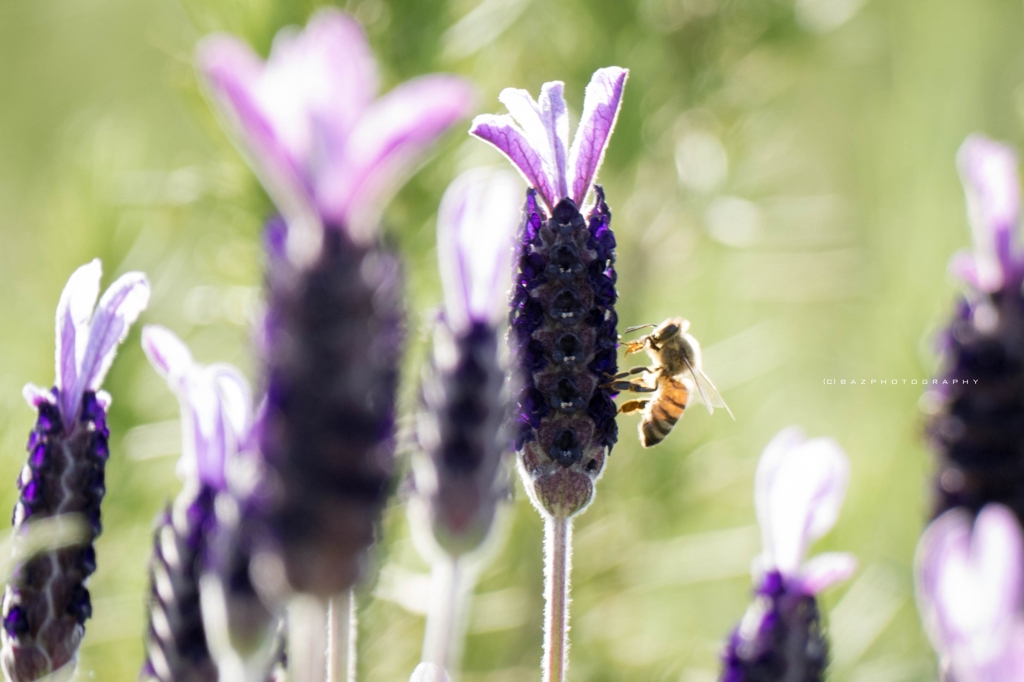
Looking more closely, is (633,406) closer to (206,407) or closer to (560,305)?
(560,305)

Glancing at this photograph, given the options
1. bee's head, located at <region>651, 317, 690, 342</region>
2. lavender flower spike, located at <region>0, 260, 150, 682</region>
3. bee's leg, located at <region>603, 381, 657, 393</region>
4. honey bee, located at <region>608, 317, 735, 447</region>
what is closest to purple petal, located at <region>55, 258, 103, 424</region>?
lavender flower spike, located at <region>0, 260, 150, 682</region>

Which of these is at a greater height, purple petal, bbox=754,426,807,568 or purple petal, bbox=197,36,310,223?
purple petal, bbox=197,36,310,223

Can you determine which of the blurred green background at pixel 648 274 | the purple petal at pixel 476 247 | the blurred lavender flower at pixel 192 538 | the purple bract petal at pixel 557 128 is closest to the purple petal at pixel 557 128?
the purple bract petal at pixel 557 128

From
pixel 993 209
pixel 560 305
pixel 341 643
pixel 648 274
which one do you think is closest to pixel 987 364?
pixel 993 209

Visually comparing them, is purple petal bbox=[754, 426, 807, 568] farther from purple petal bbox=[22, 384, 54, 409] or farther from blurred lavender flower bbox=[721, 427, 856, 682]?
purple petal bbox=[22, 384, 54, 409]

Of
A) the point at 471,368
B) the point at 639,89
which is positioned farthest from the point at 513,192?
the point at 639,89

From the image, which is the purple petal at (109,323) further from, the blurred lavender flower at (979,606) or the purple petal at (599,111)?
the blurred lavender flower at (979,606)
